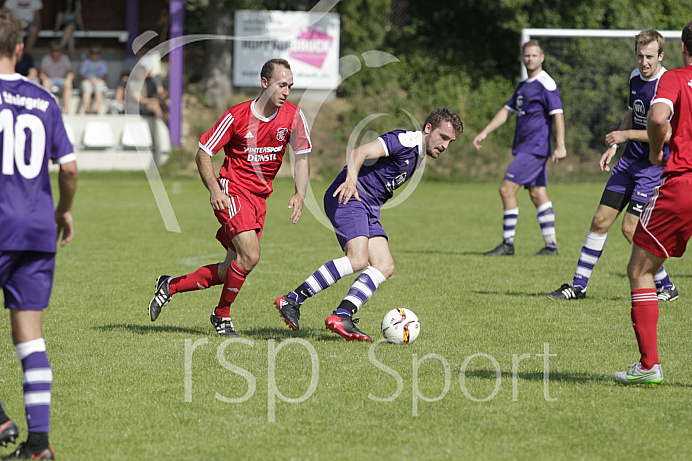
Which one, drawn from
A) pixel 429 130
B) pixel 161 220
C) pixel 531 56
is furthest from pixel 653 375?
pixel 161 220

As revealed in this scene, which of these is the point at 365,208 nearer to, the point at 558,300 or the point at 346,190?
the point at 346,190

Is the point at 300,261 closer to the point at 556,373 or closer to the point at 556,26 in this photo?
the point at 556,373

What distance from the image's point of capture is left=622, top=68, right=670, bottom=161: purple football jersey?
7.39 m

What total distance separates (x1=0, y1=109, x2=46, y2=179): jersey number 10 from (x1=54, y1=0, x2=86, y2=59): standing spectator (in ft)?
74.7

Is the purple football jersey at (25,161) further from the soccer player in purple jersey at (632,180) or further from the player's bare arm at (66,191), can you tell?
the soccer player in purple jersey at (632,180)

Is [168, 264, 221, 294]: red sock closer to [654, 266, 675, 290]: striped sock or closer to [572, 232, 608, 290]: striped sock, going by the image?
[572, 232, 608, 290]: striped sock

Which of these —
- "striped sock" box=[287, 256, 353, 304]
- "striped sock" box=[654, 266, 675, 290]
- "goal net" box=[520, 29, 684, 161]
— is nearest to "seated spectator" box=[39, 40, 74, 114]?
"goal net" box=[520, 29, 684, 161]

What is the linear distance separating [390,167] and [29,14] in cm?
2125

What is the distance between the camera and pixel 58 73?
22891 mm

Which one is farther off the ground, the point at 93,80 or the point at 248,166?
the point at 93,80

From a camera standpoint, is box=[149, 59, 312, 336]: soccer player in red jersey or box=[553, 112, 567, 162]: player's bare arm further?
box=[553, 112, 567, 162]: player's bare arm

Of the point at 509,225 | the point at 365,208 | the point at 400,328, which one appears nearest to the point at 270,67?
the point at 365,208

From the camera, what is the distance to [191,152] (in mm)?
23562

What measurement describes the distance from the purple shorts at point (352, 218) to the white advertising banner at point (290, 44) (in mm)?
18697
